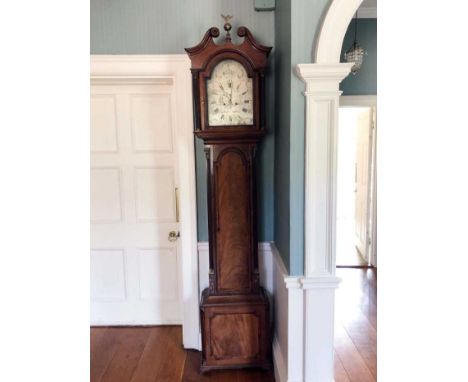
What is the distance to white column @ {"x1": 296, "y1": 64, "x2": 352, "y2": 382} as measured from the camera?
1.67 meters

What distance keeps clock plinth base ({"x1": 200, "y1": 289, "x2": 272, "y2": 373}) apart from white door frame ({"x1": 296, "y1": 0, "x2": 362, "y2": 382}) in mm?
406

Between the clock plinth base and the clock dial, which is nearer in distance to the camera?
the clock dial

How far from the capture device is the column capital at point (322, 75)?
163cm

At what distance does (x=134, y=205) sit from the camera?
105 inches

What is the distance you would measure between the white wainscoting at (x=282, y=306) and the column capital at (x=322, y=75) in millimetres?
948

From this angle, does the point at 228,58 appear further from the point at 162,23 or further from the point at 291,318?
the point at 291,318

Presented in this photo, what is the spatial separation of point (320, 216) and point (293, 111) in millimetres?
543

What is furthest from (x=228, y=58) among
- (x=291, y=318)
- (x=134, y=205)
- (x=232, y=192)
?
(x=291, y=318)

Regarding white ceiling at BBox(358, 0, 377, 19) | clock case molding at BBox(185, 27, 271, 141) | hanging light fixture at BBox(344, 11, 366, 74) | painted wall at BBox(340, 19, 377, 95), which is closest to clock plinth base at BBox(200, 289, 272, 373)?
clock case molding at BBox(185, 27, 271, 141)

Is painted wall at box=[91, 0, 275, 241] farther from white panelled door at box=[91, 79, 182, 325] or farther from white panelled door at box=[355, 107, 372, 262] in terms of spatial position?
white panelled door at box=[355, 107, 372, 262]

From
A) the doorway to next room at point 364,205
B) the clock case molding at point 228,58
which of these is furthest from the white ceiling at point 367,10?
the clock case molding at point 228,58

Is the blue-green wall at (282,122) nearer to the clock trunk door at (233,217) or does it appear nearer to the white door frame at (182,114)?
the clock trunk door at (233,217)

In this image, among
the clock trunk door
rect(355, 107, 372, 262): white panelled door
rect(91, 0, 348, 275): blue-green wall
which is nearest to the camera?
rect(91, 0, 348, 275): blue-green wall
